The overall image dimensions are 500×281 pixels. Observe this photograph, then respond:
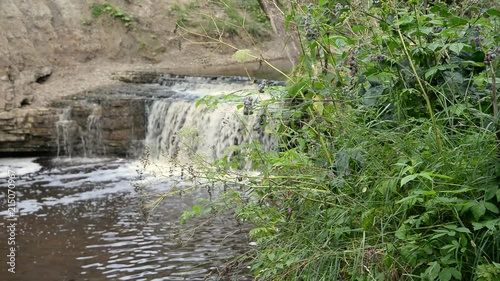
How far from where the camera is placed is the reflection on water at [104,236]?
658 centimetres

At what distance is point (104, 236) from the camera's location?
7.72 meters

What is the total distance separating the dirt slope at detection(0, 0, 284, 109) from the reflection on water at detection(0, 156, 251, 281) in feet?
10.1

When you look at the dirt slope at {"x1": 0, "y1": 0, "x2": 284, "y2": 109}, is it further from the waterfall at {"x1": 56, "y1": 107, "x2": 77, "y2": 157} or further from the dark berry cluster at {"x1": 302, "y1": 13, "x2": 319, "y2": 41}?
the dark berry cluster at {"x1": 302, "y1": 13, "x2": 319, "y2": 41}

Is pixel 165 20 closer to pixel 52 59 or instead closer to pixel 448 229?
pixel 52 59

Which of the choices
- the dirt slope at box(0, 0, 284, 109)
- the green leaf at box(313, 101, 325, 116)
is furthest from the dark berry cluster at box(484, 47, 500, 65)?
the dirt slope at box(0, 0, 284, 109)

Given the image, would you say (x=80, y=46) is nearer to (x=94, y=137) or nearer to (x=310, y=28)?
(x=94, y=137)

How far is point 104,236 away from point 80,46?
30.6ft

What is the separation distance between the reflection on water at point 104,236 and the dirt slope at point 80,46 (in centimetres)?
309

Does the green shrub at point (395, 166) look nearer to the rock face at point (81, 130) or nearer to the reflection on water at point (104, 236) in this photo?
the reflection on water at point (104, 236)

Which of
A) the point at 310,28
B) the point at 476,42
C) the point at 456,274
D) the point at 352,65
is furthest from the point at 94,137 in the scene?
the point at 456,274

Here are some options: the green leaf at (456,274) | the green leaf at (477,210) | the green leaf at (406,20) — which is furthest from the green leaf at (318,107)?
the green leaf at (456,274)

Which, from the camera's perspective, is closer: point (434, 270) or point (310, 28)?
point (434, 270)

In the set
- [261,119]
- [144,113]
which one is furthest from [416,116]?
[144,113]

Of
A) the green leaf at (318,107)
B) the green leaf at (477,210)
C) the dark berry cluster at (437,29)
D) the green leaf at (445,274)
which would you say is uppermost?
the dark berry cluster at (437,29)
